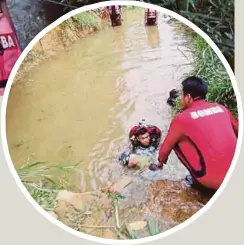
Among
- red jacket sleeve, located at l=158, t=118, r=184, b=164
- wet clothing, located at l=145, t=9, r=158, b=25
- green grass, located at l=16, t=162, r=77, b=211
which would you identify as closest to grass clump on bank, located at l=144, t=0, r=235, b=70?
wet clothing, located at l=145, t=9, r=158, b=25

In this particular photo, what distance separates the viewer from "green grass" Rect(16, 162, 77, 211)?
0.91 meters

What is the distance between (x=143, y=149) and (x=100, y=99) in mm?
111

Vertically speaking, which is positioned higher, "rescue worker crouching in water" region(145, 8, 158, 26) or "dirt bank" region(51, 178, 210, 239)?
"rescue worker crouching in water" region(145, 8, 158, 26)

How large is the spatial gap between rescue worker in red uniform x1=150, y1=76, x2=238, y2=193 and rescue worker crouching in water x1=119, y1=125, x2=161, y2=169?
14 mm

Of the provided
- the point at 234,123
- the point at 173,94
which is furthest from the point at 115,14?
the point at 234,123

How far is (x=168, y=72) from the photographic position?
93 centimetres

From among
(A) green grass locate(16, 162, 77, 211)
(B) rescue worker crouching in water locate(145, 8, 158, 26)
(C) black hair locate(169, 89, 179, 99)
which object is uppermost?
(B) rescue worker crouching in water locate(145, 8, 158, 26)

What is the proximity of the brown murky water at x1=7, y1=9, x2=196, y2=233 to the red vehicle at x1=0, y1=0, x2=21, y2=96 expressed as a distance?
7 cm

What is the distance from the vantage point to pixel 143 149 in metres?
0.92

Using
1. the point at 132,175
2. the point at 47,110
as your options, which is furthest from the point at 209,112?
the point at 47,110

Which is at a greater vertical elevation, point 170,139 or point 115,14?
point 115,14

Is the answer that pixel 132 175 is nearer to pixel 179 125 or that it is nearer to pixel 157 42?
pixel 179 125

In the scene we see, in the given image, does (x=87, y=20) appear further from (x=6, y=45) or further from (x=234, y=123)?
(x=234, y=123)

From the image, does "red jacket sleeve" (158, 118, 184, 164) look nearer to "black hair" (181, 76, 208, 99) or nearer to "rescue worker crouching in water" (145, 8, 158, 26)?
"black hair" (181, 76, 208, 99)
